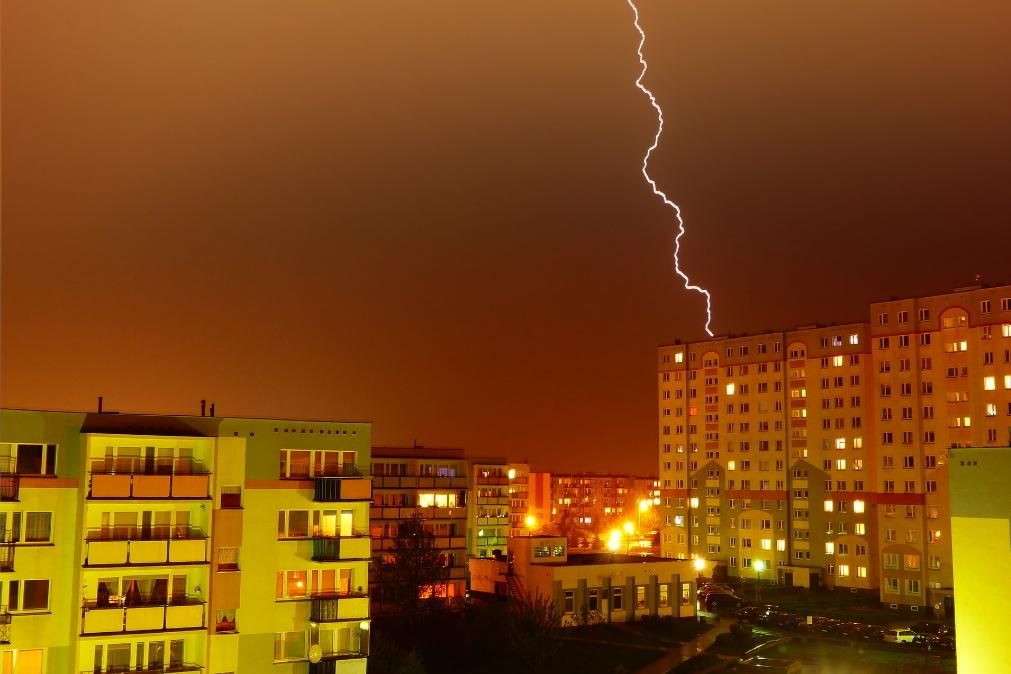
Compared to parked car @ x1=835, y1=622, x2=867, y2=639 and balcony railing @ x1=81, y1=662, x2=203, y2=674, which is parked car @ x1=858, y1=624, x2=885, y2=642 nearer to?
parked car @ x1=835, y1=622, x2=867, y2=639

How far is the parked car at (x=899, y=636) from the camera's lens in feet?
110

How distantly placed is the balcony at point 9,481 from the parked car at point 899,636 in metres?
27.5

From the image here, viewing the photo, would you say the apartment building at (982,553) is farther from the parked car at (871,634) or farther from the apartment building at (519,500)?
the apartment building at (519,500)

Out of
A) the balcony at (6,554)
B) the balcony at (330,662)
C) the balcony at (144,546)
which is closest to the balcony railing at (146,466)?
the balcony at (144,546)

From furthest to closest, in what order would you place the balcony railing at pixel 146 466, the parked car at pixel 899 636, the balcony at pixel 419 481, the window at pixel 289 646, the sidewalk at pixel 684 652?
the balcony at pixel 419 481 → the parked car at pixel 899 636 → the sidewalk at pixel 684 652 → the window at pixel 289 646 → the balcony railing at pixel 146 466

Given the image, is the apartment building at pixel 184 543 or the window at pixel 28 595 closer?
the window at pixel 28 595

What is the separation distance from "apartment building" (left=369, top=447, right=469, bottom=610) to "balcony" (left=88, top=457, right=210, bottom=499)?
18484 millimetres

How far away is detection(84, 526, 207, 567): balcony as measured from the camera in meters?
17.2

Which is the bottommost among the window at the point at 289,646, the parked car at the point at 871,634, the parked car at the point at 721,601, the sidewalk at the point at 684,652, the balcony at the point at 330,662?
the sidewalk at the point at 684,652

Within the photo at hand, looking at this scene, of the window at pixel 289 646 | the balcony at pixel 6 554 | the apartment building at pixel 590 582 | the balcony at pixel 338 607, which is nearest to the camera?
the balcony at pixel 6 554

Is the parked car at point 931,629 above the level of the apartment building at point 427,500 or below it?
below

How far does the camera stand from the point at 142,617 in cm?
1752

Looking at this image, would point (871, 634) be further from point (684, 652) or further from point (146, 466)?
point (146, 466)

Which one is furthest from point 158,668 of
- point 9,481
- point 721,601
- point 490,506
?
point 721,601
